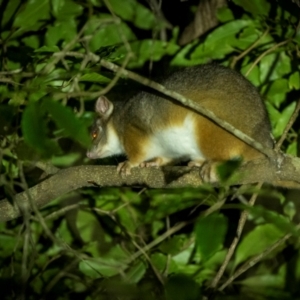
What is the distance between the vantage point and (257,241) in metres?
3.21

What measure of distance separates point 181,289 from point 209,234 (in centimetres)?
15

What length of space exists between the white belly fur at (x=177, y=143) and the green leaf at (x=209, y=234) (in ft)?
5.14

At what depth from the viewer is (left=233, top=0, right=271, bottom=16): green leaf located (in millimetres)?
3299

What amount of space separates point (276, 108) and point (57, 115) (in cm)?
258

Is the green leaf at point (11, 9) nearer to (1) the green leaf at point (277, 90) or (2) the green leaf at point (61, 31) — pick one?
(2) the green leaf at point (61, 31)

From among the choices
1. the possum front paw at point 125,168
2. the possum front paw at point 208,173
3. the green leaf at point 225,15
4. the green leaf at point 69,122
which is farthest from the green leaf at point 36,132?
the green leaf at point 225,15

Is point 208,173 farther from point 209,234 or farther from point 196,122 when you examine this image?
point 209,234

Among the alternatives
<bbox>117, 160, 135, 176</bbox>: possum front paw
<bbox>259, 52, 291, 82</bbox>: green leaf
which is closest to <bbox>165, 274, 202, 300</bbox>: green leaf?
<bbox>117, 160, 135, 176</bbox>: possum front paw

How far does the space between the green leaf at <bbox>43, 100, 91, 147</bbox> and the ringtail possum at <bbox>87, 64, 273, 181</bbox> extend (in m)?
1.33

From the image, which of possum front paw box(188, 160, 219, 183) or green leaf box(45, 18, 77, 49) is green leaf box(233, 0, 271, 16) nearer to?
green leaf box(45, 18, 77, 49)

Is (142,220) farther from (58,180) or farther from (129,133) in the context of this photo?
(58,180)

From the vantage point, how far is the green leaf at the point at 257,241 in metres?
3.19

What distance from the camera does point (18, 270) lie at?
11.4 feet

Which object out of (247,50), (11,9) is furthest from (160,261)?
(11,9)
